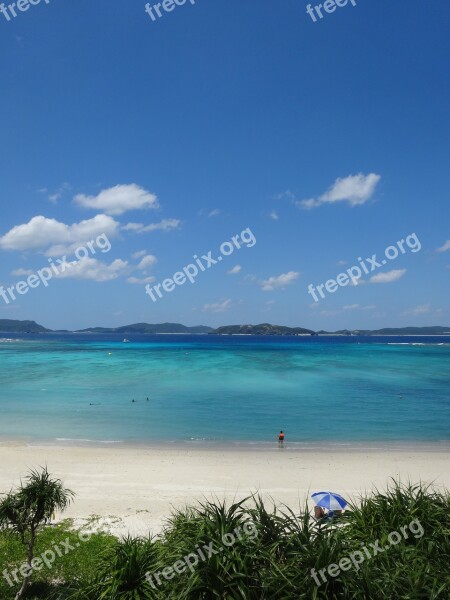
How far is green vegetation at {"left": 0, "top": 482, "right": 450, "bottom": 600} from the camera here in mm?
5980

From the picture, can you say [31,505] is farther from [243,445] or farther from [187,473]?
[243,445]

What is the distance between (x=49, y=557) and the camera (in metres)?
11.5

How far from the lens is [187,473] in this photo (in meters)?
21.3

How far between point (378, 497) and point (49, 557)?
8857 mm

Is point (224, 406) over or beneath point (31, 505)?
beneath

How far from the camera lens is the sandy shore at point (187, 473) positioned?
16672mm

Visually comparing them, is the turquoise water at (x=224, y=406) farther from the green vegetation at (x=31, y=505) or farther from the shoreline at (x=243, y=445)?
the green vegetation at (x=31, y=505)

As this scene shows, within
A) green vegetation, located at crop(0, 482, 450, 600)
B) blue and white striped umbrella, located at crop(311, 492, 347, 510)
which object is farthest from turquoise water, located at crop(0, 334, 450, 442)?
green vegetation, located at crop(0, 482, 450, 600)

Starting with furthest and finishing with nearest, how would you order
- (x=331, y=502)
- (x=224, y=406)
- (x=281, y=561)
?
(x=224, y=406), (x=331, y=502), (x=281, y=561)

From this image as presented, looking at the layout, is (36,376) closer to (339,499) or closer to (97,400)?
(97,400)

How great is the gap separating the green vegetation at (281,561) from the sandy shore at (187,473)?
6.93 m

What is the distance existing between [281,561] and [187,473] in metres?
15.6

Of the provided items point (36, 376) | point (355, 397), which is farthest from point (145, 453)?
point (36, 376)

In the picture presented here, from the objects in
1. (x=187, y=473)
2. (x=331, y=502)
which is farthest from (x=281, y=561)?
(x=187, y=473)
